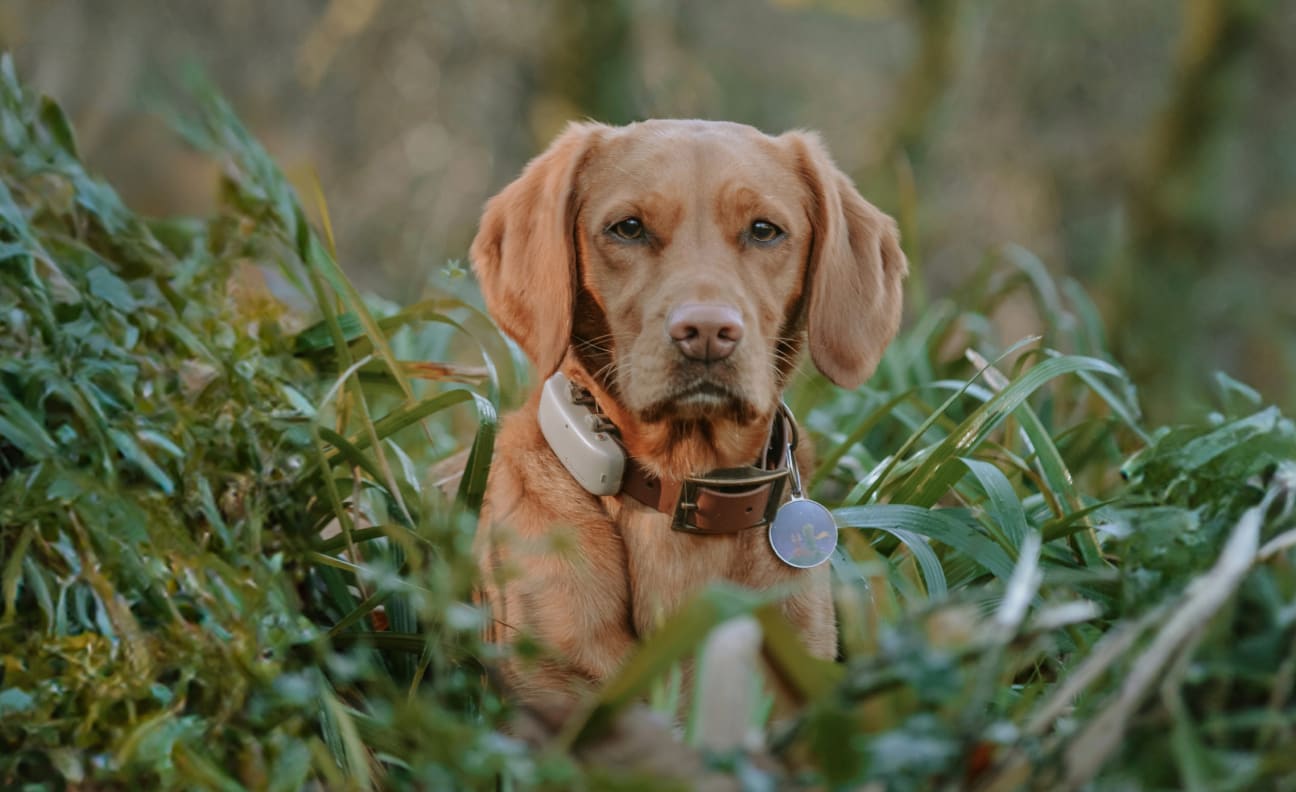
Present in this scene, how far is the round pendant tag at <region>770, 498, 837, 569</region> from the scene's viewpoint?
2504 mm

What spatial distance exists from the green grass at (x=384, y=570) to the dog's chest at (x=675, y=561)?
→ 185 millimetres

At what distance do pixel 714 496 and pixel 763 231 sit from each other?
1.86 feet

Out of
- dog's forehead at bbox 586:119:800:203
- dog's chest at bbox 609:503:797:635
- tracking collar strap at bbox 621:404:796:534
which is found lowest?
dog's chest at bbox 609:503:797:635

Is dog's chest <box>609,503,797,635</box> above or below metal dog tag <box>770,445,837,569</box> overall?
below

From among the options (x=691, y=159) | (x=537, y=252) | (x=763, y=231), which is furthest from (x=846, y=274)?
(x=537, y=252)

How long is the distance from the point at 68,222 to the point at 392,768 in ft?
5.33

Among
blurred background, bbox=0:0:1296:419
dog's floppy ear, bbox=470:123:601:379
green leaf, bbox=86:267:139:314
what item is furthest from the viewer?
blurred background, bbox=0:0:1296:419

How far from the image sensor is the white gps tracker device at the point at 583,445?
2.52 meters

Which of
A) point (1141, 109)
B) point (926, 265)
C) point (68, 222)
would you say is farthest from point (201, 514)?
point (1141, 109)

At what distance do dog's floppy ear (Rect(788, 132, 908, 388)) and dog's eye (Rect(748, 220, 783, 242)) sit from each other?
0.14m

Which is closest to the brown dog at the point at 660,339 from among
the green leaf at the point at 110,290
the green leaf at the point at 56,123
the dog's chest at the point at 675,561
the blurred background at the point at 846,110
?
the dog's chest at the point at 675,561

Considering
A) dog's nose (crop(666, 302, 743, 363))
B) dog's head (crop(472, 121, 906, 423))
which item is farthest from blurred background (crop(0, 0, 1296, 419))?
dog's nose (crop(666, 302, 743, 363))

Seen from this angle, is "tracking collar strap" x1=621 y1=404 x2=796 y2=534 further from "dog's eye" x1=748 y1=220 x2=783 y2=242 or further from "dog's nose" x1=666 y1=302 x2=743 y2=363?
"dog's eye" x1=748 y1=220 x2=783 y2=242

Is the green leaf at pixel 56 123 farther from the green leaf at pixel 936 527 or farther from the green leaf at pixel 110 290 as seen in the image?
the green leaf at pixel 936 527
